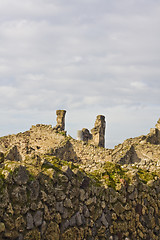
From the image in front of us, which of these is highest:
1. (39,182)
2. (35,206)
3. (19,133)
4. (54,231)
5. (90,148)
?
(19,133)

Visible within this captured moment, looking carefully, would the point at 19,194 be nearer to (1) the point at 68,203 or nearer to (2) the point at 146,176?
(1) the point at 68,203

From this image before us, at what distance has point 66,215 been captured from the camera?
5.86 metres

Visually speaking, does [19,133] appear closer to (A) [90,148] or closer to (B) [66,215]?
(A) [90,148]

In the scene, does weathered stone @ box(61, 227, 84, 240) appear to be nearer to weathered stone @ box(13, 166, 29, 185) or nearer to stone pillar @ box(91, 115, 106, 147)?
weathered stone @ box(13, 166, 29, 185)

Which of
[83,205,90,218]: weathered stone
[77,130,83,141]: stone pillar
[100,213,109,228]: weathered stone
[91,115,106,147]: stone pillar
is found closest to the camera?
[83,205,90,218]: weathered stone

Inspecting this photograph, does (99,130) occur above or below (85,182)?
above

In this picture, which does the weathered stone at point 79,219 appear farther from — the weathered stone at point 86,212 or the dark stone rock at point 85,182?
the dark stone rock at point 85,182

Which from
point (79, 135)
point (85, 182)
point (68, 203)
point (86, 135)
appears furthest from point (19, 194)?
point (86, 135)

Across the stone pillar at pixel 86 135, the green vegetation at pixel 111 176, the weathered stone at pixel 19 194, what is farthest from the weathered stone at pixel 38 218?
the stone pillar at pixel 86 135

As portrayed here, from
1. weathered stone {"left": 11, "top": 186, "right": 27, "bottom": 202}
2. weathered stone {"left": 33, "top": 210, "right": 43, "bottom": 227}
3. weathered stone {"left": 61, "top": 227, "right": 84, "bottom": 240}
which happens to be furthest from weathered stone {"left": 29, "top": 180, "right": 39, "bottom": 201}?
weathered stone {"left": 61, "top": 227, "right": 84, "bottom": 240}

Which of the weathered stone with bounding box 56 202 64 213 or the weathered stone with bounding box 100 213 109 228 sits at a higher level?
the weathered stone with bounding box 56 202 64 213

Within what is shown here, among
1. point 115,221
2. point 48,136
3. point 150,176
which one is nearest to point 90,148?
point 48,136

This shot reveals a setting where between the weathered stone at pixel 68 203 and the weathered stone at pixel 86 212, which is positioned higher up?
the weathered stone at pixel 68 203

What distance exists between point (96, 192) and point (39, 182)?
1609mm
